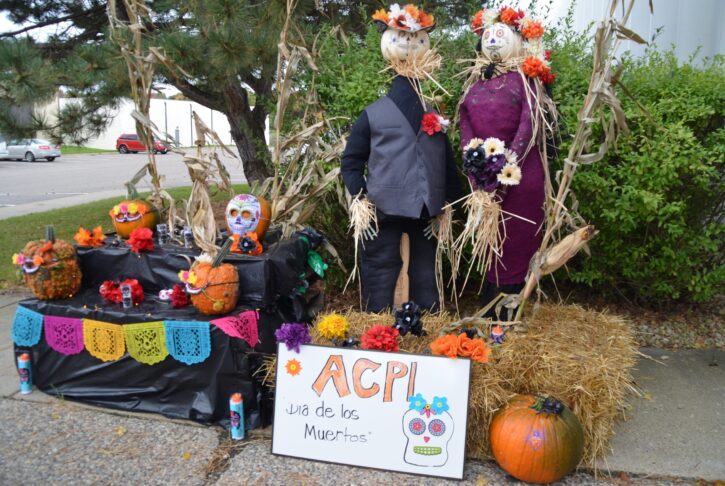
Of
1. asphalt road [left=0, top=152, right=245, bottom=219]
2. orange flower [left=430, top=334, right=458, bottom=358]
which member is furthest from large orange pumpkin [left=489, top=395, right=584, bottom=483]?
asphalt road [left=0, top=152, right=245, bottom=219]

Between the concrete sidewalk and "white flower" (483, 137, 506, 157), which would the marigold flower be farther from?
"white flower" (483, 137, 506, 157)

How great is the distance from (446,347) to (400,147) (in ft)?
3.78

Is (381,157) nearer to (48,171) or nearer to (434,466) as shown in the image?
(434,466)

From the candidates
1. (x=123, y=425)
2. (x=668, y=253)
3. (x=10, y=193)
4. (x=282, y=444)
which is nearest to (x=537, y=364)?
(x=282, y=444)

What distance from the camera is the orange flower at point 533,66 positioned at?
328 cm

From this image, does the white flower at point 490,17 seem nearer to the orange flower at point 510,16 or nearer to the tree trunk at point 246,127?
the orange flower at point 510,16

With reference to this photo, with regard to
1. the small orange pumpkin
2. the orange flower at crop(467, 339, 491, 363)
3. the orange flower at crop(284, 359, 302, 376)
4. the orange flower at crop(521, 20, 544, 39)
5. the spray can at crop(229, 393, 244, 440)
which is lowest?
the spray can at crop(229, 393, 244, 440)

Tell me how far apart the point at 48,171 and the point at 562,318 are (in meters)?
20.8

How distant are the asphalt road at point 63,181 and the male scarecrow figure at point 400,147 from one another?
5.37 m

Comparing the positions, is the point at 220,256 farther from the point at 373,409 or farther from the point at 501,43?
the point at 501,43

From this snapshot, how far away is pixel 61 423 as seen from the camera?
320cm

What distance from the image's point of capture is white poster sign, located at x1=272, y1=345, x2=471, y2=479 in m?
2.69

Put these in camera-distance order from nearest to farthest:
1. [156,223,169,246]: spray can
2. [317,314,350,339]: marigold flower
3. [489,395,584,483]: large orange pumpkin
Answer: [489,395,584,483]: large orange pumpkin < [317,314,350,339]: marigold flower < [156,223,169,246]: spray can

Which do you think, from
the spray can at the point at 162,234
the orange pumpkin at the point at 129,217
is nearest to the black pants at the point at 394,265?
the spray can at the point at 162,234
